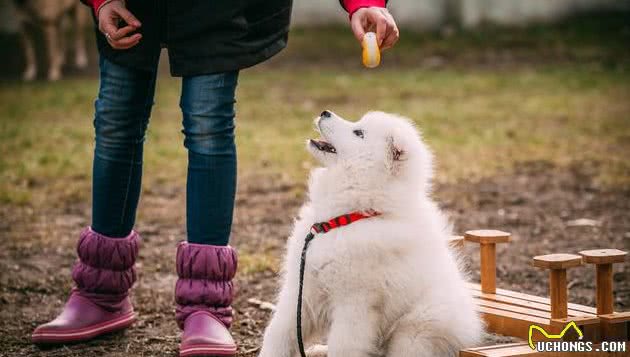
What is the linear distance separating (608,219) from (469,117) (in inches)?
140

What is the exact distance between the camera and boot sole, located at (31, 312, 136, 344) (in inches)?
119

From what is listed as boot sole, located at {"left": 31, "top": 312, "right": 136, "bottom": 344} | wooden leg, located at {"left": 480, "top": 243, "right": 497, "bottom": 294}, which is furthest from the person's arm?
boot sole, located at {"left": 31, "top": 312, "right": 136, "bottom": 344}

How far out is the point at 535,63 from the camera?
11625 millimetres

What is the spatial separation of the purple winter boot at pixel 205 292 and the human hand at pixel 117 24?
68cm

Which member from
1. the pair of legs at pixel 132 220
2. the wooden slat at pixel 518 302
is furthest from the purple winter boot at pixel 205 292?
the wooden slat at pixel 518 302

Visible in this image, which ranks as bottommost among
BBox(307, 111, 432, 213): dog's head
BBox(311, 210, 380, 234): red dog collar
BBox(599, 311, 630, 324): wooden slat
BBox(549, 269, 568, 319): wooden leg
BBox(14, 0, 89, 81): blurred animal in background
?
BBox(599, 311, 630, 324): wooden slat

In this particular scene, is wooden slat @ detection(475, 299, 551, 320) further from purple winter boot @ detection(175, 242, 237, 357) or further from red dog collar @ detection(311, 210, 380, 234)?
purple winter boot @ detection(175, 242, 237, 357)

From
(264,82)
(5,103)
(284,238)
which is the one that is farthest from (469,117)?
(5,103)

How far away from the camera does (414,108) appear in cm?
874

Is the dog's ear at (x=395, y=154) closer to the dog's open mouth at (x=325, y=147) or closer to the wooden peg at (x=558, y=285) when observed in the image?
the dog's open mouth at (x=325, y=147)

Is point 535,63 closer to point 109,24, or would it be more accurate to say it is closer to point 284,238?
point 284,238

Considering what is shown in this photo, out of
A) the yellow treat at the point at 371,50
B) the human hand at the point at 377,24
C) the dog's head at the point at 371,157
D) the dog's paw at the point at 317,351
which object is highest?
the human hand at the point at 377,24

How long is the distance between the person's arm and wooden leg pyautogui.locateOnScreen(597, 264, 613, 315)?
0.95m

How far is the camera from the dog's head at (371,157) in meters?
2.66
